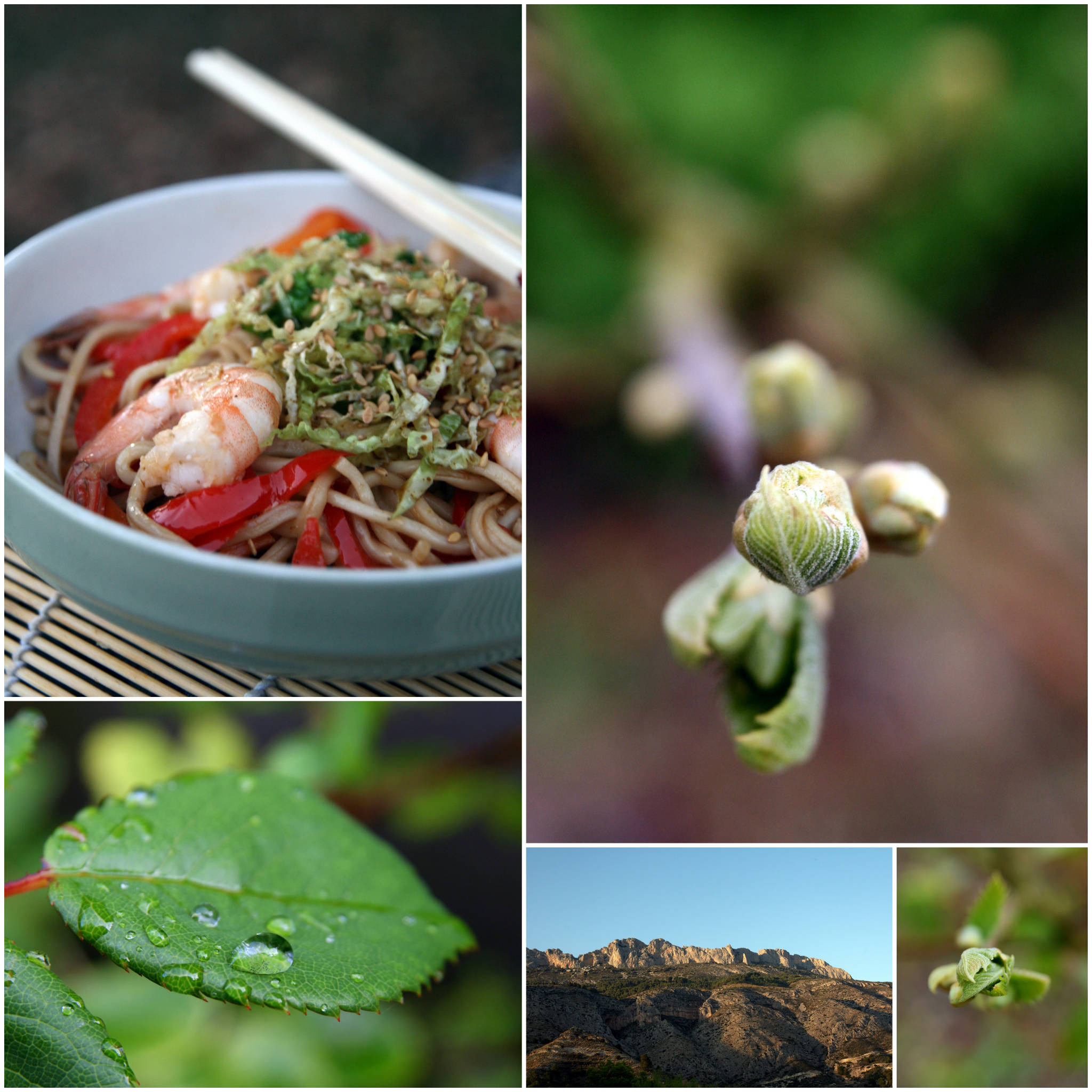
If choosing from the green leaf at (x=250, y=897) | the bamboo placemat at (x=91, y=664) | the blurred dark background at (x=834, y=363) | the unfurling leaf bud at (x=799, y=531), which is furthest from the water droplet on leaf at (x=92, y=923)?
the unfurling leaf bud at (x=799, y=531)

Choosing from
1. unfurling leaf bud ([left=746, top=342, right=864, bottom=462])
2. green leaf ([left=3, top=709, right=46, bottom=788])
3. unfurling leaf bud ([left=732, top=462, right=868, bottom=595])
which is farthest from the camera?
green leaf ([left=3, top=709, right=46, bottom=788])

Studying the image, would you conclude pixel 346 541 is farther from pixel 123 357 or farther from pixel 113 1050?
pixel 113 1050

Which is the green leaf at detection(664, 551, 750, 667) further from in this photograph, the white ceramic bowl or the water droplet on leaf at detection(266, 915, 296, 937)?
the water droplet on leaf at detection(266, 915, 296, 937)

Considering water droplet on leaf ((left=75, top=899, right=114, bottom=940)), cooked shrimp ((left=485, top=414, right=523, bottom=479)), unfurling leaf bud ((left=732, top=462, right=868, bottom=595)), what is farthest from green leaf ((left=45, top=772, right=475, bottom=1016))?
unfurling leaf bud ((left=732, top=462, right=868, bottom=595))

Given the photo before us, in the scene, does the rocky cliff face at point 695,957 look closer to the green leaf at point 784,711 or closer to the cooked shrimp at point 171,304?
the green leaf at point 784,711

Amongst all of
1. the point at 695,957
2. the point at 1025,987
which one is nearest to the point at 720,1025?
the point at 695,957

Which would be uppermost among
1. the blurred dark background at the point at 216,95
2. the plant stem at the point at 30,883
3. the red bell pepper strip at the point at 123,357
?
the blurred dark background at the point at 216,95
